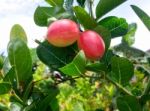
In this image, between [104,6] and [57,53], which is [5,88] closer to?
[57,53]

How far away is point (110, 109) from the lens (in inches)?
110

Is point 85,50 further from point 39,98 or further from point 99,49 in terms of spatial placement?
point 39,98

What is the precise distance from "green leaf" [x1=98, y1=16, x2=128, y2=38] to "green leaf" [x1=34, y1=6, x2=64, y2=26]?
0.14 meters

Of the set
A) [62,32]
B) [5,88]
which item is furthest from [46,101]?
[62,32]

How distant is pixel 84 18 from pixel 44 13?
4.8 inches

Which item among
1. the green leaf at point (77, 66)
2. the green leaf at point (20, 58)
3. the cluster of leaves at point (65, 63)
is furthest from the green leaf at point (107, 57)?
the green leaf at point (20, 58)

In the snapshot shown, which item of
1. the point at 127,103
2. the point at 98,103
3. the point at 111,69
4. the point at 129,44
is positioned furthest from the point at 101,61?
the point at 98,103

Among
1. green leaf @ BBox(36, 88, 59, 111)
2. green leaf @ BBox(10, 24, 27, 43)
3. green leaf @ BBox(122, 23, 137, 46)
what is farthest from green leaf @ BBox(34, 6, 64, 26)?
green leaf @ BBox(122, 23, 137, 46)

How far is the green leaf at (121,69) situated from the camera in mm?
1213

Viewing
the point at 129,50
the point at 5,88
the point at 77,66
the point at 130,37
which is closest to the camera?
the point at 77,66

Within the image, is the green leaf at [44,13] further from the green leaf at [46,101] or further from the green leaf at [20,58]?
the green leaf at [46,101]

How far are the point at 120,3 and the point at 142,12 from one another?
0.08 m

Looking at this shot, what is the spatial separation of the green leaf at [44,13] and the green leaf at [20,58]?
9cm

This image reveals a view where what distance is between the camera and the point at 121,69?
124 centimetres
